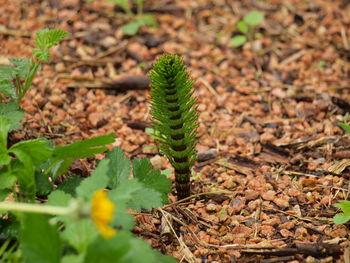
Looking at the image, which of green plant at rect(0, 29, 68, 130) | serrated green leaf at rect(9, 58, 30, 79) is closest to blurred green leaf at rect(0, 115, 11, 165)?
green plant at rect(0, 29, 68, 130)

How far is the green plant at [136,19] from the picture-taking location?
3.55 m

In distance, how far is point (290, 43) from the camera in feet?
11.8

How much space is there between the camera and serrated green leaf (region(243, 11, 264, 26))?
3609 mm

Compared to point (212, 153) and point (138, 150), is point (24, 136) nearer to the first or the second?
point (138, 150)

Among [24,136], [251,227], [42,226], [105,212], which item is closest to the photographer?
[105,212]

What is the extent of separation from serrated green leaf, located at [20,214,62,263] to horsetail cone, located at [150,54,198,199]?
0.74 metres

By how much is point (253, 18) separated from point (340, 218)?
216 cm

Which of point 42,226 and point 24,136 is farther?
point 24,136

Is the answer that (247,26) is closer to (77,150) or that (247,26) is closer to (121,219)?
(77,150)

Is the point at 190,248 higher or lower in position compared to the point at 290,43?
lower

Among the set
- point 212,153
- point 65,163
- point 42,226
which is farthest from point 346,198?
point 42,226

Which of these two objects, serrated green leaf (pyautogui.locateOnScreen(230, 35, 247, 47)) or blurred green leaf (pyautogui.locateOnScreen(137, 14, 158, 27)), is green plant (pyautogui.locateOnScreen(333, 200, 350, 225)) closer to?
serrated green leaf (pyautogui.locateOnScreen(230, 35, 247, 47))

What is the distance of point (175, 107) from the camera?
1.89 m

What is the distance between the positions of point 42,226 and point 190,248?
734mm
